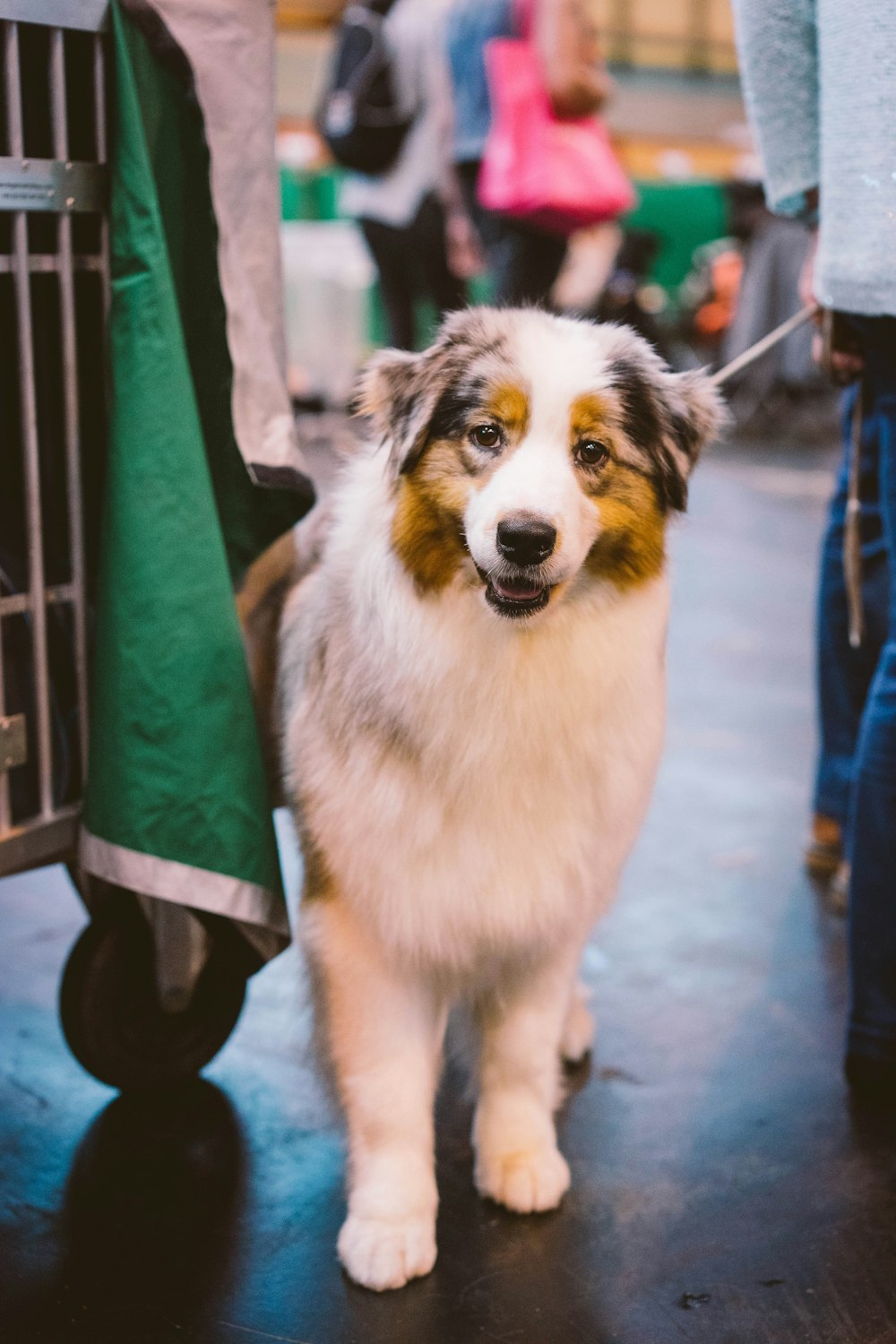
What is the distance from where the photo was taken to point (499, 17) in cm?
404

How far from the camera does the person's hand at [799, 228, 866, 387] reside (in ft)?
6.89

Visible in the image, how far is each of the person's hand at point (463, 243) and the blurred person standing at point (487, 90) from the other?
0.08 meters

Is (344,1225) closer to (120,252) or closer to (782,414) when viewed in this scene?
(120,252)

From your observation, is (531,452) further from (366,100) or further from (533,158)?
(366,100)

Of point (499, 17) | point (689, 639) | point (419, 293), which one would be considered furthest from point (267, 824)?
point (419, 293)

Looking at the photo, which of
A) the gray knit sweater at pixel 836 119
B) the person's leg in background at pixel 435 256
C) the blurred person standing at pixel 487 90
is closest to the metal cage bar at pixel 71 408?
the gray knit sweater at pixel 836 119

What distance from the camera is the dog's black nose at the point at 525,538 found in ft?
4.67

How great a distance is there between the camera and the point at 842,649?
2605 mm

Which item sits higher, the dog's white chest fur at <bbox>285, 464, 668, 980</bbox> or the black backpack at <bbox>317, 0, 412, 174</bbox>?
the black backpack at <bbox>317, 0, 412, 174</bbox>

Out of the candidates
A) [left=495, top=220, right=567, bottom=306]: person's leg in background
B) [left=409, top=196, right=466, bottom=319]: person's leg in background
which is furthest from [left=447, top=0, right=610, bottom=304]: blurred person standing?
[left=409, top=196, right=466, bottom=319]: person's leg in background

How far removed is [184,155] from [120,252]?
A: 183mm

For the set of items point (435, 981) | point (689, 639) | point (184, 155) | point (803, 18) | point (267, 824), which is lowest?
point (689, 639)

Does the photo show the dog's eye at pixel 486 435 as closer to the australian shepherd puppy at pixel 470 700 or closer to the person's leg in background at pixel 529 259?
the australian shepherd puppy at pixel 470 700

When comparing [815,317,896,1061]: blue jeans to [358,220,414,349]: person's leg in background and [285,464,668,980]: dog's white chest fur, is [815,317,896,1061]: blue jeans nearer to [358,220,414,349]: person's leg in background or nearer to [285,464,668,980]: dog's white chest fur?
[285,464,668,980]: dog's white chest fur
